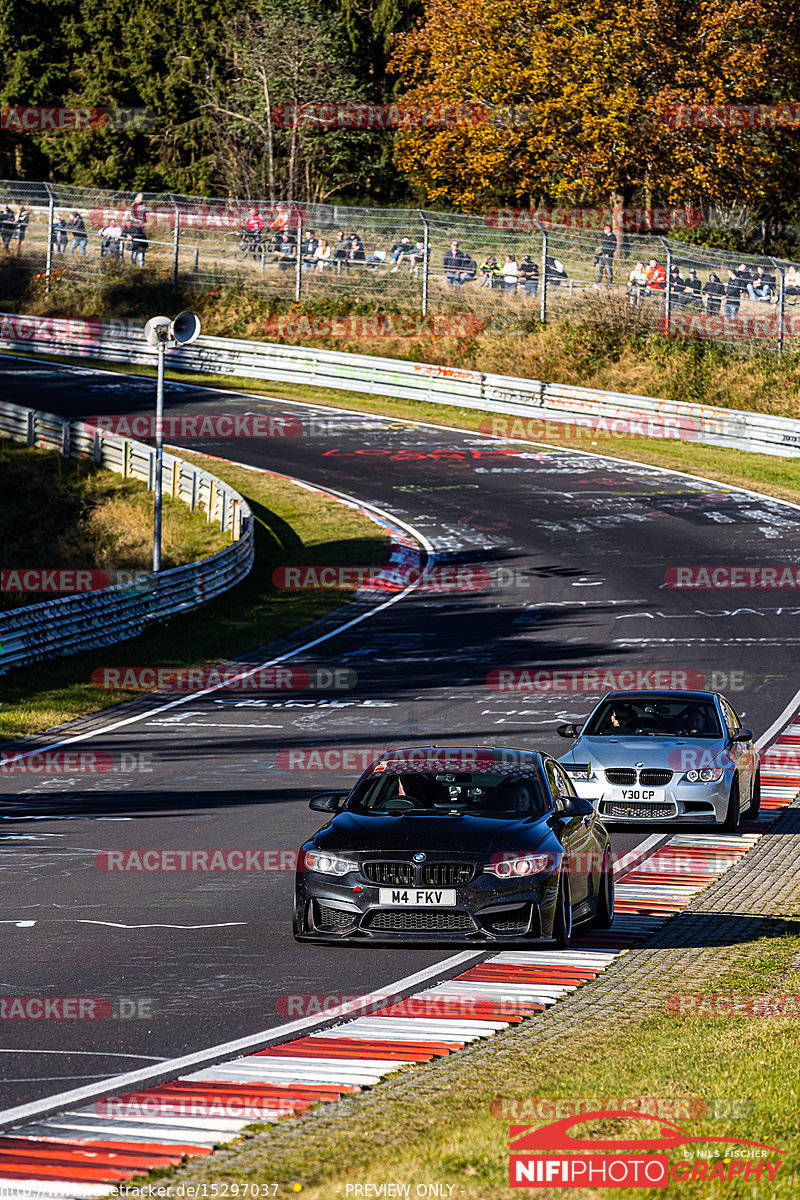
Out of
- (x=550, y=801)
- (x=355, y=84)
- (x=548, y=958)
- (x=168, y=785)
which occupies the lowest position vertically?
(x=168, y=785)

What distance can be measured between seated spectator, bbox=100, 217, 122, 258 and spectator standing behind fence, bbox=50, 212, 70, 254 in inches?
58.2

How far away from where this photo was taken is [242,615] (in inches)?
1196

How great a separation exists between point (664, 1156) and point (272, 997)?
362cm

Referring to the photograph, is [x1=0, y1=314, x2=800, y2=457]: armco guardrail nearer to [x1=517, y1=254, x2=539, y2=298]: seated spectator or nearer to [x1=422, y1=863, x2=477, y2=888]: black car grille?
[x1=517, y1=254, x2=539, y2=298]: seated spectator

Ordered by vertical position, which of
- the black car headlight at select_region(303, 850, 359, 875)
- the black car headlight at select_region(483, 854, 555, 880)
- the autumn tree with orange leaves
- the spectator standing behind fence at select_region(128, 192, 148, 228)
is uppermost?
the autumn tree with orange leaves

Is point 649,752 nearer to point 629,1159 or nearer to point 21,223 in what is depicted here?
point 629,1159

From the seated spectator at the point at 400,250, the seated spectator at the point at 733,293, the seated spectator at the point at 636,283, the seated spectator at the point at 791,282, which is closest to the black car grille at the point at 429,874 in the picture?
the seated spectator at the point at 791,282

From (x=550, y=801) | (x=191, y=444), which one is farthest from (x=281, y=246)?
(x=550, y=801)

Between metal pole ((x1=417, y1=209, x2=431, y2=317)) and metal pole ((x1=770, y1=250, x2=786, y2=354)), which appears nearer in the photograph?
metal pole ((x1=770, y1=250, x2=786, y2=354))

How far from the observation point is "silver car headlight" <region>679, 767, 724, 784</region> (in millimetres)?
15402

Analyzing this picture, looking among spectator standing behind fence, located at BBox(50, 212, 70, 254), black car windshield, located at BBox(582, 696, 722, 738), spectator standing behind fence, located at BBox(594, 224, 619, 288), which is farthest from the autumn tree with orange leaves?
black car windshield, located at BBox(582, 696, 722, 738)

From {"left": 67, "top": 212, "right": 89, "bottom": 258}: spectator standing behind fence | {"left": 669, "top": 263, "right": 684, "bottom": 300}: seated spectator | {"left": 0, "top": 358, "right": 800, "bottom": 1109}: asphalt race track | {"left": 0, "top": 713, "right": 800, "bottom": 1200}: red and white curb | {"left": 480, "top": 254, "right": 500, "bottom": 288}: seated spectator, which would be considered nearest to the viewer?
{"left": 0, "top": 713, "right": 800, "bottom": 1200}: red and white curb

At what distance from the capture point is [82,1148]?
6.24 meters

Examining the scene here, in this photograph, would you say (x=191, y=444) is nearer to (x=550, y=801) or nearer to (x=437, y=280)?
(x=437, y=280)
